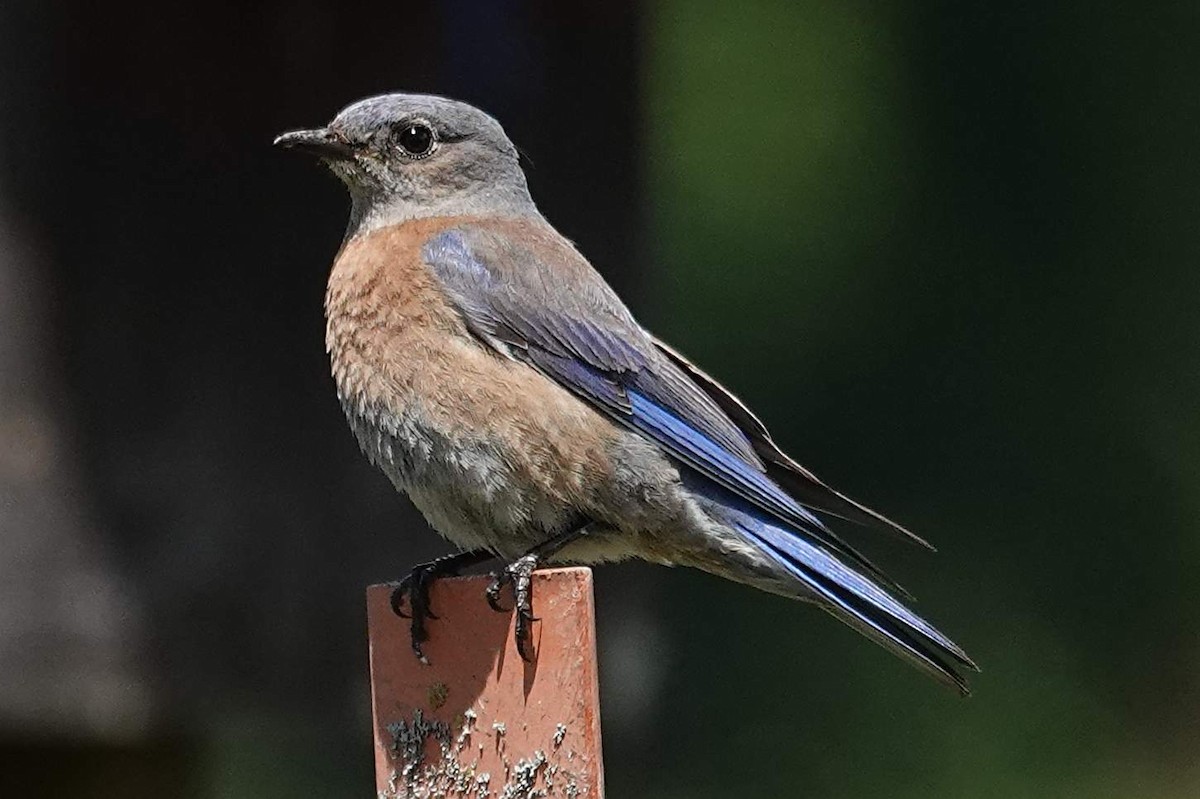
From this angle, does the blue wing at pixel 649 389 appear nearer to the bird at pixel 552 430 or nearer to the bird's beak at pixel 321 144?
the bird at pixel 552 430

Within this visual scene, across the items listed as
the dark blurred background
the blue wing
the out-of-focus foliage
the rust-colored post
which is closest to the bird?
the blue wing

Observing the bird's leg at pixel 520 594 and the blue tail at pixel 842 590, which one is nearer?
the bird's leg at pixel 520 594

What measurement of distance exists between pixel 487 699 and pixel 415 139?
57.1 inches

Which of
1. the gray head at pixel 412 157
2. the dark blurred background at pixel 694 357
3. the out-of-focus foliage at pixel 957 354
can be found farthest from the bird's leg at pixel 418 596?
the out-of-focus foliage at pixel 957 354

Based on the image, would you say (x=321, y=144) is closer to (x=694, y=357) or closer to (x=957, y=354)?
(x=694, y=357)

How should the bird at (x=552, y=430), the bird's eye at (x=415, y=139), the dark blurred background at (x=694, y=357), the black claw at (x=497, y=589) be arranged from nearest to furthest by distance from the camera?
the black claw at (x=497, y=589) < the bird at (x=552, y=430) < the bird's eye at (x=415, y=139) < the dark blurred background at (x=694, y=357)

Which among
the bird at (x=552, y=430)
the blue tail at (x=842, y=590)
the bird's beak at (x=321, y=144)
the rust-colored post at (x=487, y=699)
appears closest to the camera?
the rust-colored post at (x=487, y=699)

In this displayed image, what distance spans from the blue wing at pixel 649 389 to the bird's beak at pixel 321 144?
0.90 ft

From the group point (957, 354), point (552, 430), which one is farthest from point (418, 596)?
point (957, 354)

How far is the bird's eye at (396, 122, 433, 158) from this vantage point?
3.69 metres

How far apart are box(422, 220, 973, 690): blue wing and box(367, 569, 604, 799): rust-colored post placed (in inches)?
Answer: 26.2

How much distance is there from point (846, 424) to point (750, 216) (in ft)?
2.16

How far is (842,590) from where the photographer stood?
3199 millimetres

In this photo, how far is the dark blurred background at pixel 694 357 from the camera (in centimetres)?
429
